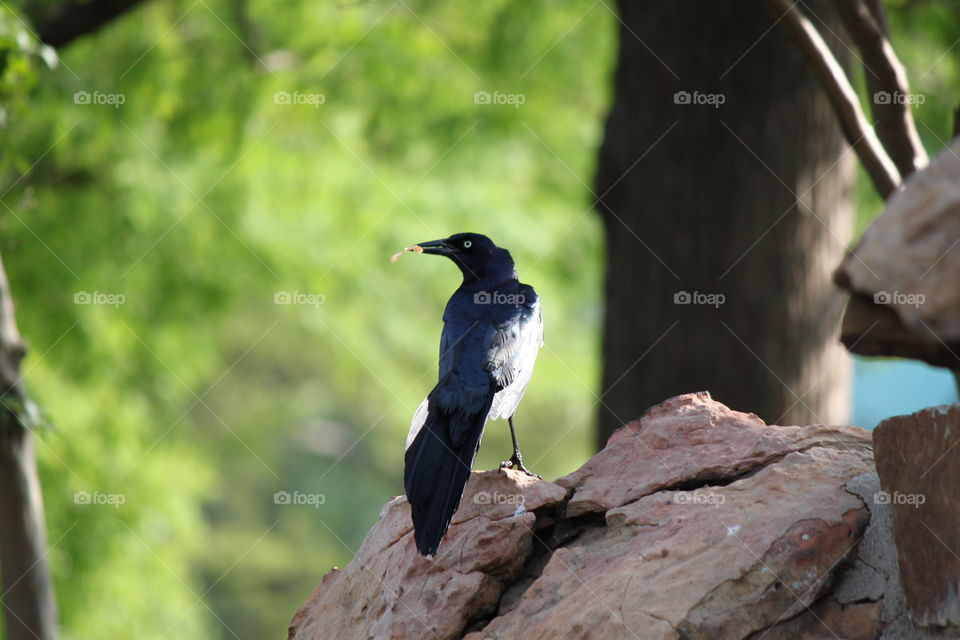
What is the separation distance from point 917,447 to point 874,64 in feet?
7.89

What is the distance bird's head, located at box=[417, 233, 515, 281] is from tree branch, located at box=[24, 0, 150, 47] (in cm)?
437

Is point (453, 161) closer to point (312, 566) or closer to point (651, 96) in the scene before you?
point (651, 96)

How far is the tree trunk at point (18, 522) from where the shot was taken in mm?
5383

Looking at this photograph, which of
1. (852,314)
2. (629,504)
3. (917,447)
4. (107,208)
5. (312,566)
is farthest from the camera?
(312,566)

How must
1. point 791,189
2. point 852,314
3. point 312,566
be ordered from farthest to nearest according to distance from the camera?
point 312,566, point 791,189, point 852,314

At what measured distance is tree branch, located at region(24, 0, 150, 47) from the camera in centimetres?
725

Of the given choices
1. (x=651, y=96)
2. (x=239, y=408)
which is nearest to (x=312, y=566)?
(x=239, y=408)

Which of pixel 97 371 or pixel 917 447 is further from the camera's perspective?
pixel 97 371

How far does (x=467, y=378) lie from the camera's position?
11.4ft

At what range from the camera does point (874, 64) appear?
457cm
